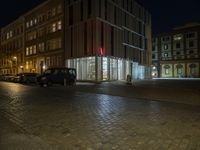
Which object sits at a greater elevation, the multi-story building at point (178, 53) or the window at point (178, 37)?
the window at point (178, 37)

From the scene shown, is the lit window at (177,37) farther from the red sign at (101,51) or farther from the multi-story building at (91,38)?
the red sign at (101,51)

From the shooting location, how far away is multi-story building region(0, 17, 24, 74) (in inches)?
2063

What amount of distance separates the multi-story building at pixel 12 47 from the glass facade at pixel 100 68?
71.4 ft

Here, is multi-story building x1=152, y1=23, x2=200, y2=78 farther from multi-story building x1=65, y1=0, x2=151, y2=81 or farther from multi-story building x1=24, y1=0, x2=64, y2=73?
multi-story building x1=24, y1=0, x2=64, y2=73

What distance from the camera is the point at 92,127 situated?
592cm

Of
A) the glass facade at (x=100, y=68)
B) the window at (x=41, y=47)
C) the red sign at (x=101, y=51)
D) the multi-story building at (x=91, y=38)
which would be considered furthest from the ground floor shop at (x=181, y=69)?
the window at (x=41, y=47)

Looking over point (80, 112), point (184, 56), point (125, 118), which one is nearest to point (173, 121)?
point (125, 118)

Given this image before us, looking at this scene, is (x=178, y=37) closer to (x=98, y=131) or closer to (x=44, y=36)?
(x=44, y=36)

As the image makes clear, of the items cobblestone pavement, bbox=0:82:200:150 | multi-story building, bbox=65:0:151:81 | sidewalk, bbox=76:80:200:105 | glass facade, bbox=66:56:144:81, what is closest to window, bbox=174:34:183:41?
multi-story building, bbox=65:0:151:81

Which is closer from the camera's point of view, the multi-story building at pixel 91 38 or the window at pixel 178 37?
the multi-story building at pixel 91 38

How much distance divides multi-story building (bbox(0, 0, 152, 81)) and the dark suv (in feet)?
24.4

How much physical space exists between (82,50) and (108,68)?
5.02 meters

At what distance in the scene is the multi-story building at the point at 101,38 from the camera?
31844 mm

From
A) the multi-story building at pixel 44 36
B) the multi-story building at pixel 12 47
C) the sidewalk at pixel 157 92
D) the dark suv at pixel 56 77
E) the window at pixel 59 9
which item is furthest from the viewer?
the multi-story building at pixel 12 47
